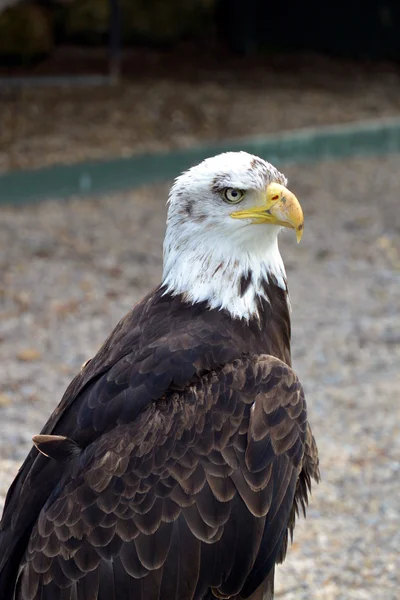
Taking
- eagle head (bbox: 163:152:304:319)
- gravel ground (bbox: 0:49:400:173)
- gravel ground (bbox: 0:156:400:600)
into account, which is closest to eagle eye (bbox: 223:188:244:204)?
eagle head (bbox: 163:152:304:319)

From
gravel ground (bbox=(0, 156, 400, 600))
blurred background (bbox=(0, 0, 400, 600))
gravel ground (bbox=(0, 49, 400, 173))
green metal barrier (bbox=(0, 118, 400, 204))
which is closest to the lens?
gravel ground (bbox=(0, 156, 400, 600))

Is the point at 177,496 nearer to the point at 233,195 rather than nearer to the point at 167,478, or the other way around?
the point at 167,478

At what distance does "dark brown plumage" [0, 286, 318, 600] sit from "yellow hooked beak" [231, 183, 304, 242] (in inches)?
13.1

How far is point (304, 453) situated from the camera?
3221 mm

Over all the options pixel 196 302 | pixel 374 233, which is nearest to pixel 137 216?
pixel 374 233

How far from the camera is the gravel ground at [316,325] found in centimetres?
452

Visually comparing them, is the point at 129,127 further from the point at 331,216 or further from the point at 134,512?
the point at 134,512

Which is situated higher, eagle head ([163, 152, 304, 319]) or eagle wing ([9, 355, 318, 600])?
eagle head ([163, 152, 304, 319])

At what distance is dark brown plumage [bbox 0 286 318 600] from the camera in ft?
9.53

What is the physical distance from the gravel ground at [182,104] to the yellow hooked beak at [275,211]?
7.35 m

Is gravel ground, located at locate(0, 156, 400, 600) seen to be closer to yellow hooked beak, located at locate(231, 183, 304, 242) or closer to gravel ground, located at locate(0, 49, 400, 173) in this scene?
gravel ground, located at locate(0, 49, 400, 173)

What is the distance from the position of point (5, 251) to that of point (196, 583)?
5683 mm

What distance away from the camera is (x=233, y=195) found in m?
3.20

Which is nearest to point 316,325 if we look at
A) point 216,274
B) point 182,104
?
point 216,274
